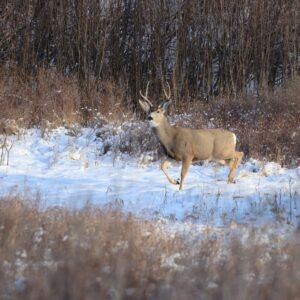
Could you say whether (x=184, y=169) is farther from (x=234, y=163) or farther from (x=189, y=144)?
(x=234, y=163)

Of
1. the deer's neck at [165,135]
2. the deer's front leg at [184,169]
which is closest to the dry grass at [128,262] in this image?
the deer's front leg at [184,169]

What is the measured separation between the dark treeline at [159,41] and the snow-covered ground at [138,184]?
5942mm

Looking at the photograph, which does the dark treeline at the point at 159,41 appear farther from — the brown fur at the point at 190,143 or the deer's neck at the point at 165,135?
the deer's neck at the point at 165,135

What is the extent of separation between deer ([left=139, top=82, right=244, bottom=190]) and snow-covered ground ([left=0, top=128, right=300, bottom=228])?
34 centimetres

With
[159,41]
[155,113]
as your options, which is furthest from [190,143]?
[159,41]

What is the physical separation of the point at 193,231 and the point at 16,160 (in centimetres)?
721

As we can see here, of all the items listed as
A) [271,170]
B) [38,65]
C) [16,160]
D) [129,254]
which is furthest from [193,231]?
[38,65]

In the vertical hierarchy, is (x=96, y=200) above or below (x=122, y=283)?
below

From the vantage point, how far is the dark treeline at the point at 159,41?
2094 cm

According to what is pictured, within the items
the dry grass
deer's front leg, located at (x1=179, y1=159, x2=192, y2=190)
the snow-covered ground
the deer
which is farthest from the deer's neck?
the dry grass

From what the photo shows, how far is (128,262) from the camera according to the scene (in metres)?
4.93

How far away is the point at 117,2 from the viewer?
71.5 ft

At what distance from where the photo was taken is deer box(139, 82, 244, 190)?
11.1 m

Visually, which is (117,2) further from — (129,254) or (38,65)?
(129,254)
